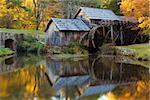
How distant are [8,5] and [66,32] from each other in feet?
54.9

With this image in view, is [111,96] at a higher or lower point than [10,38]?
lower

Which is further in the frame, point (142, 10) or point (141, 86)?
point (142, 10)

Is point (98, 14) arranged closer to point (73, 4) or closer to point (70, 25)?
point (70, 25)

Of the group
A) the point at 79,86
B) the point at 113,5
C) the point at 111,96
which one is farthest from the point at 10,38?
the point at 111,96

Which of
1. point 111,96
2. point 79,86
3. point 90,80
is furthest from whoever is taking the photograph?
point 90,80

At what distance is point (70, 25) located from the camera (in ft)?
138

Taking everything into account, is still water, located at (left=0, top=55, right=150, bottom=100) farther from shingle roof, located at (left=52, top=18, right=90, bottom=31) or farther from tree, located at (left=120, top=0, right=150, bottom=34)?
shingle roof, located at (left=52, top=18, right=90, bottom=31)

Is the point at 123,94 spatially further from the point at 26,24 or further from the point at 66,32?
the point at 26,24

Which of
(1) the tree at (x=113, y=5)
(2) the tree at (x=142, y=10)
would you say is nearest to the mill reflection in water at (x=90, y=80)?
(2) the tree at (x=142, y=10)

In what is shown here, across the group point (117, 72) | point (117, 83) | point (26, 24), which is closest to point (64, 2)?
point (26, 24)

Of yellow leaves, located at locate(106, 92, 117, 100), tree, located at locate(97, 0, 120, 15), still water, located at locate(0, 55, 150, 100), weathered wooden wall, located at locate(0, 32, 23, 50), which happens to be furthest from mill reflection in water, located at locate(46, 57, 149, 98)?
tree, located at locate(97, 0, 120, 15)

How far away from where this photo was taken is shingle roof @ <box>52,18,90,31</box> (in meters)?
41.1

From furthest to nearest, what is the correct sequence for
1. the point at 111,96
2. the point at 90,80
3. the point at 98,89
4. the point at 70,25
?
the point at 70,25, the point at 90,80, the point at 98,89, the point at 111,96

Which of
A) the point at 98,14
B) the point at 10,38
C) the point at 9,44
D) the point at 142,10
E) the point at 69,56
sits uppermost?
the point at 98,14
